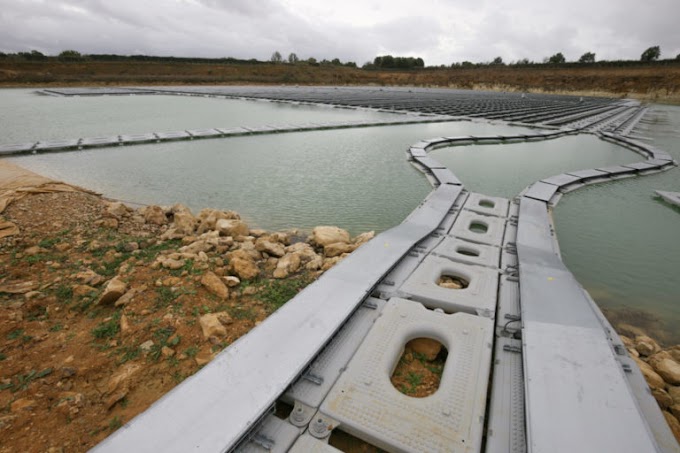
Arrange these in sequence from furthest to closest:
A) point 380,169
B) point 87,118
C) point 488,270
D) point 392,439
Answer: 1. point 87,118
2. point 380,169
3. point 488,270
4. point 392,439

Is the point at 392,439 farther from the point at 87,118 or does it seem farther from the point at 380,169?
the point at 87,118

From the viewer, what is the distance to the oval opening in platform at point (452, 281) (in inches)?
123

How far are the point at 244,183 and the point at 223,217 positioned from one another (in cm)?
200

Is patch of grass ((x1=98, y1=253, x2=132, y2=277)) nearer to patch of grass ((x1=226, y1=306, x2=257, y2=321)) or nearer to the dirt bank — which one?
the dirt bank

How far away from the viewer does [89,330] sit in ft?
8.17

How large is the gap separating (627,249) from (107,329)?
229 inches

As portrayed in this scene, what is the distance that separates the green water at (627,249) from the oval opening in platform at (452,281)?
1324mm

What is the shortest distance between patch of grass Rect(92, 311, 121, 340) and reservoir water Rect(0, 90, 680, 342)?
7.60 ft

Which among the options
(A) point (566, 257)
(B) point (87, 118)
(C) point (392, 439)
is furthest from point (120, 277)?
(B) point (87, 118)

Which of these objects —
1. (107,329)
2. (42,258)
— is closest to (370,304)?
(107,329)

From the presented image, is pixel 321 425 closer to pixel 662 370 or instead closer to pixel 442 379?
pixel 442 379

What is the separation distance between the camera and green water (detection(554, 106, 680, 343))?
3.11 meters

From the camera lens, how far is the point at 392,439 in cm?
171

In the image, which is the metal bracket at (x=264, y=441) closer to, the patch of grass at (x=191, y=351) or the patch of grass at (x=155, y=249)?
the patch of grass at (x=191, y=351)
